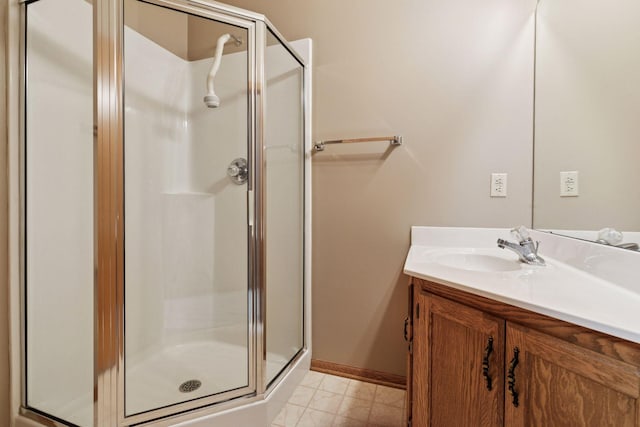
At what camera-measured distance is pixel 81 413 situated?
1.03m

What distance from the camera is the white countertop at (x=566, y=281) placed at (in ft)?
1.80

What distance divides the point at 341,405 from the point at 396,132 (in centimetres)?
139

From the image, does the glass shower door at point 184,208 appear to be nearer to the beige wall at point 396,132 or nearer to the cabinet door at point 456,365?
the beige wall at point 396,132

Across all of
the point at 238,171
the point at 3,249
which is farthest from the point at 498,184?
the point at 3,249

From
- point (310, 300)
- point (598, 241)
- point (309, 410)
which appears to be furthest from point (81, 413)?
point (598, 241)

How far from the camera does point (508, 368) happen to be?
0.68 meters

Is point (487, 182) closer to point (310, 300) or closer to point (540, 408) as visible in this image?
point (540, 408)

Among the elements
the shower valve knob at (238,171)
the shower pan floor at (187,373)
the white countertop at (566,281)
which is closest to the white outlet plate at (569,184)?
the white countertop at (566,281)

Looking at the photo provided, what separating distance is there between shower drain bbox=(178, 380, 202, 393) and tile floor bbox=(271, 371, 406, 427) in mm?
374

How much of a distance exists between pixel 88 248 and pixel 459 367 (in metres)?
1.32

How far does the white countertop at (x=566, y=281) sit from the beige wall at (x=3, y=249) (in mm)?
1493

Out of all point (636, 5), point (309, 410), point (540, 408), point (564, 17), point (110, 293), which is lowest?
point (309, 410)

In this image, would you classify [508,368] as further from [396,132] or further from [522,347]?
[396,132]

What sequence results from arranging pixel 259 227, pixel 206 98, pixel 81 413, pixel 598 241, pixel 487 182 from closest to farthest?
1. pixel 598 241
2. pixel 81 413
3. pixel 259 227
4. pixel 487 182
5. pixel 206 98
